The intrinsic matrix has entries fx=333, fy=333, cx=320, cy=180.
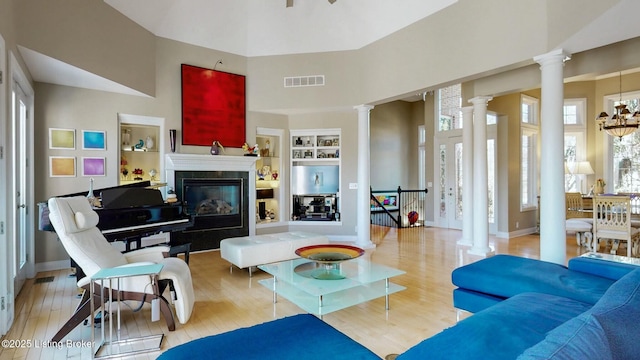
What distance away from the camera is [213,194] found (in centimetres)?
638

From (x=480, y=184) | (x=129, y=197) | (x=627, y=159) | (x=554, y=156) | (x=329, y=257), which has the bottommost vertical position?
(x=329, y=257)

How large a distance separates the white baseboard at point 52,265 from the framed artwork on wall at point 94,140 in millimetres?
1747

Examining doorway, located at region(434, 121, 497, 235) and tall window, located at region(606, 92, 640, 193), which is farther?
doorway, located at region(434, 121, 497, 235)

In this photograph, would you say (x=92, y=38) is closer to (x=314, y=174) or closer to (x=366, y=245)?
(x=314, y=174)

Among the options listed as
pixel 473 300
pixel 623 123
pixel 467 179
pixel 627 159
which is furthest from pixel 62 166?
pixel 627 159

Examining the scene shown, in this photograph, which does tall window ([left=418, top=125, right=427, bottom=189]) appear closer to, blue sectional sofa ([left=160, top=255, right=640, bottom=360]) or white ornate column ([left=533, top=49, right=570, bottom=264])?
white ornate column ([left=533, top=49, right=570, bottom=264])

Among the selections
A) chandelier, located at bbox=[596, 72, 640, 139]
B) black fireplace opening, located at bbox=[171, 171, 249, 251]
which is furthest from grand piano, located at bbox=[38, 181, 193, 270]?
chandelier, located at bbox=[596, 72, 640, 139]

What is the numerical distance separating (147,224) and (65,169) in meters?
2.00

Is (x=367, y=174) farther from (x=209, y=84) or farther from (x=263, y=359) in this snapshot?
(x=263, y=359)

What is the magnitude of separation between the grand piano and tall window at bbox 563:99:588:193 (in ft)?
29.2

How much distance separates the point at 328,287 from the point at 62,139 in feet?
15.2

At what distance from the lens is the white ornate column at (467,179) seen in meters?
6.32

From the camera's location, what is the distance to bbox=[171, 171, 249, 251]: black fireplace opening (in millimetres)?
6000

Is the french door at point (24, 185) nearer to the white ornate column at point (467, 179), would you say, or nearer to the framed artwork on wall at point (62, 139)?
the framed artwork on wall at point (62, 139)
